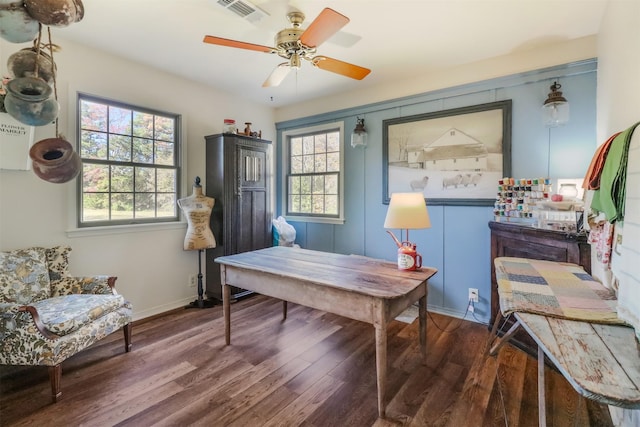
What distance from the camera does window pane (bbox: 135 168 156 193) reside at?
10.5 ft

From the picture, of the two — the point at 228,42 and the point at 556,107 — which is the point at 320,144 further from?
the point at 556,107

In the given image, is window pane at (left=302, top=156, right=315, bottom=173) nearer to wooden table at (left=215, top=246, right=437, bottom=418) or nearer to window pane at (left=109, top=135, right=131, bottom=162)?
wooden table at (left=215, top=246, right=437, bottom=418)

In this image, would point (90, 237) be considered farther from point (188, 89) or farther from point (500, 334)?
point (500, 334)

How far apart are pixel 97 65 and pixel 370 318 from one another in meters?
3.25

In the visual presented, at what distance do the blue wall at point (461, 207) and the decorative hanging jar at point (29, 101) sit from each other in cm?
297

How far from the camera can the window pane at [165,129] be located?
3.34 meters

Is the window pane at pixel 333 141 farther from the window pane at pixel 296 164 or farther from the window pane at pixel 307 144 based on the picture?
the window pane at pixel 296 164

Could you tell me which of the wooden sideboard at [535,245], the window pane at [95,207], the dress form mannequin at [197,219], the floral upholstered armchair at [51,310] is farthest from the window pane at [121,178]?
the wooden sideboard at [535,245]

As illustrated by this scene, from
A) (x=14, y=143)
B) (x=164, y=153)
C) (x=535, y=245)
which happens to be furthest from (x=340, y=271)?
(x=14, y=143)

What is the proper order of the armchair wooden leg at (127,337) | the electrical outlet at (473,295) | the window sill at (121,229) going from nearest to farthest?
1. the armchair wooden leg at (127,337)
2. the window sill at (121,229)
3. the electrical outlet at (473,295)

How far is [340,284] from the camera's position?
1820mm

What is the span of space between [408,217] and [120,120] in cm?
295

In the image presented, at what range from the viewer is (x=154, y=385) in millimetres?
2025

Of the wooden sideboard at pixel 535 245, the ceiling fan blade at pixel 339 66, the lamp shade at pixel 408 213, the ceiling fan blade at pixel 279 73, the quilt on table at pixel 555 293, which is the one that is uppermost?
the ceiling fan blade at pixel 279 73
